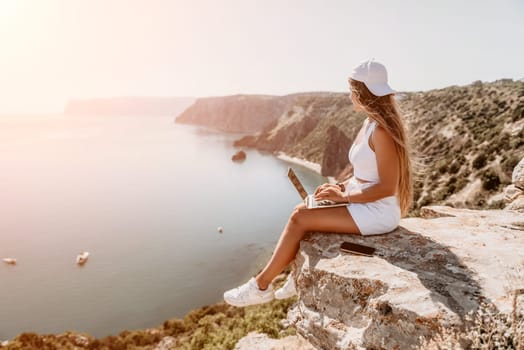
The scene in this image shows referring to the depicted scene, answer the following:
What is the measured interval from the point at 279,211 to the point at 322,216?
57.8 meters

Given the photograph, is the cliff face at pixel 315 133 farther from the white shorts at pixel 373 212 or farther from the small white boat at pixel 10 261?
the white shorts at pixel 373 212

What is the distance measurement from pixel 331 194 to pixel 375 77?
1.46m

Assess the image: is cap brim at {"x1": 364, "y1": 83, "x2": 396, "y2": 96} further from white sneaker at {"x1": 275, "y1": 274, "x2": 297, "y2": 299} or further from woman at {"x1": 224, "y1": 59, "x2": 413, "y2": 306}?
white sneaker at {"x1": 275, "y1": 274, "x2": 297, "y2": 299}

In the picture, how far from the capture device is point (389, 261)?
12.3ft

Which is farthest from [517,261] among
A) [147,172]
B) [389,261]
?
[147,172]

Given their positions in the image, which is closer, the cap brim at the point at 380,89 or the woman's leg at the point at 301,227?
the cap brim at the point at 380,89

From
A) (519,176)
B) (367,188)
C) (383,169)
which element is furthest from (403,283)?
(519,176)

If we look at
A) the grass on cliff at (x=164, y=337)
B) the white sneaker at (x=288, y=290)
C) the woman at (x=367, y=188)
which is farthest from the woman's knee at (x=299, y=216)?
the grass on cliff at (x=164, y=337)

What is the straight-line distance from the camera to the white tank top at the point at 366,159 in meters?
3.76

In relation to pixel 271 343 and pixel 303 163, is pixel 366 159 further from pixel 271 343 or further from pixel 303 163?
pixel 303 163

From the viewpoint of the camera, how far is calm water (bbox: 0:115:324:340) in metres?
31.4

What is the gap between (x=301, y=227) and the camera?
410cm

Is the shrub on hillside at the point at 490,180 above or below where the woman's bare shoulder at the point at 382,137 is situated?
below

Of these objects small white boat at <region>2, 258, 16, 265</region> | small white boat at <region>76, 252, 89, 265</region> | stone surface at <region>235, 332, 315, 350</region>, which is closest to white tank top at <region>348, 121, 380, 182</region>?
stone surface at <region>235, 332, 315, 350</region>
